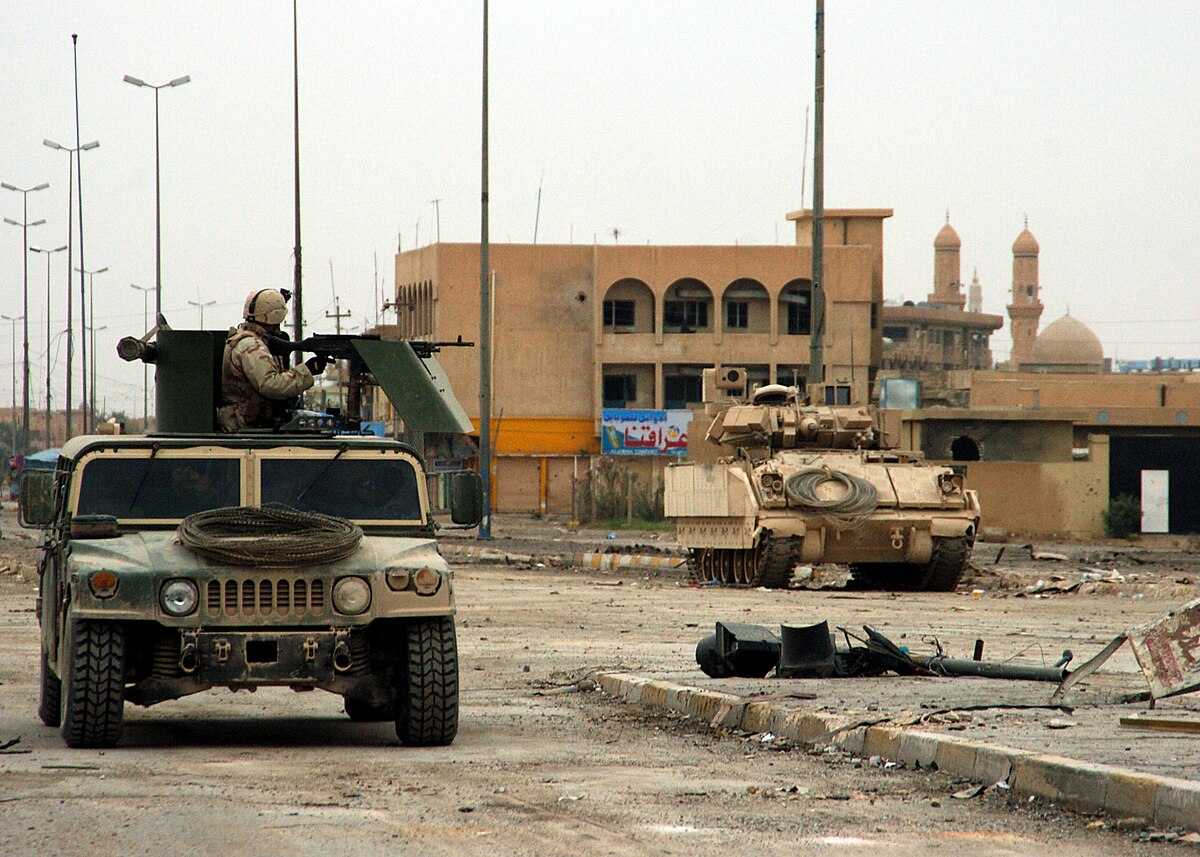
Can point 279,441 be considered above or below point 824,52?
below

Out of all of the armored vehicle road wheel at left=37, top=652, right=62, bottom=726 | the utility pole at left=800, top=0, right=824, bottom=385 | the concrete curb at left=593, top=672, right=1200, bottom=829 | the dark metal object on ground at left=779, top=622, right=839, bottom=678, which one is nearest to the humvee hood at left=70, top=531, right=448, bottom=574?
the armored vehicle road wheel at left=37, top=652, right=62, bottom=726

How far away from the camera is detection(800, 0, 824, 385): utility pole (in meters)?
29.4

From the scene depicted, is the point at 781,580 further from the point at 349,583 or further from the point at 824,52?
the point at 349,583

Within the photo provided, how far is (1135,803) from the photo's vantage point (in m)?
6.85

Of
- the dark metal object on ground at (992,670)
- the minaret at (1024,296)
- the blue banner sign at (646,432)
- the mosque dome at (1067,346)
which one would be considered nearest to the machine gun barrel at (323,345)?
the dark metal object on ground at (992,670)

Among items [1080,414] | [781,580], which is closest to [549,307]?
[1080,414]

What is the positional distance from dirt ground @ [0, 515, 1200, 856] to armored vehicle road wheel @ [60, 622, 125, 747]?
0.14 metres

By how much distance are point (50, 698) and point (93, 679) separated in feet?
5.16

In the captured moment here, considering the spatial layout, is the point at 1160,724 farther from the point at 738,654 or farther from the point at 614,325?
the point at 614,325

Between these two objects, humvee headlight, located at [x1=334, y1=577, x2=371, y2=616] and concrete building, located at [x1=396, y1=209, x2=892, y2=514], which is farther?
concrete building, located at [x1=396, y1=209, x2=892, y2=514]

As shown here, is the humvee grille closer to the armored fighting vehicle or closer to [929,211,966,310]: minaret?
the armored fighting vehicle

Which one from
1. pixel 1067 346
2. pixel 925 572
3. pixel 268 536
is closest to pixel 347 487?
pixel 268 536

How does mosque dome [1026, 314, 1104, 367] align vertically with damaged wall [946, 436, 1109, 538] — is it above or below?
above

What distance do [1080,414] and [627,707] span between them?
119 ft
